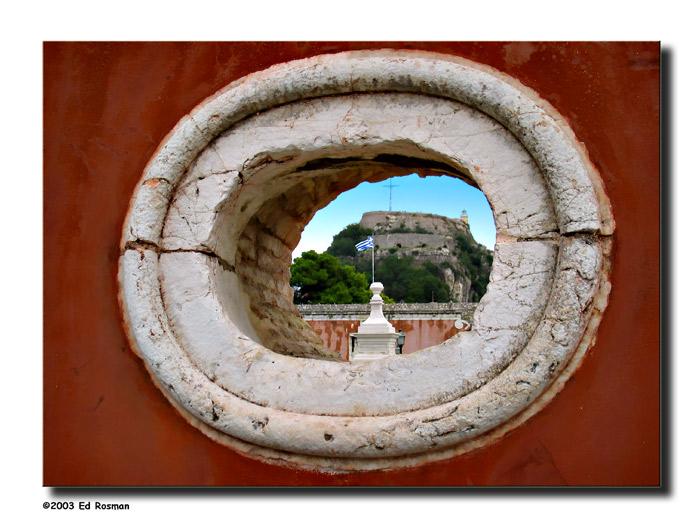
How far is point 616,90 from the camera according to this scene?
2.62 metres

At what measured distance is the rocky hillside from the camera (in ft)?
128

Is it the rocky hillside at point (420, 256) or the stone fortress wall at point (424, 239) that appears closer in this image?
the rocky hillside at point (420, 256)

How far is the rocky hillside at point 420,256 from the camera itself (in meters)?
39.1

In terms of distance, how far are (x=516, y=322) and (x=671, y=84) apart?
3.82ft

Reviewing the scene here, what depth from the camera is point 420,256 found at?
42.8m

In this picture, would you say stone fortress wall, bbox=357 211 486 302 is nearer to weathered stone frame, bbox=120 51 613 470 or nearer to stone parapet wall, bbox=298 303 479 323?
stone parapet wall, bbox=298 303 479 323

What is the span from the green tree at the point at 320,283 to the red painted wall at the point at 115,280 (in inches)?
940

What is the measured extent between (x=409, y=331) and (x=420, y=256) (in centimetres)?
2800

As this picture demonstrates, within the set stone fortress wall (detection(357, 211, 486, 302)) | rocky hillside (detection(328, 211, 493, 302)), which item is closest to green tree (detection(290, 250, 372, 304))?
rocky hillside (detection(328, 211, 493, 302))

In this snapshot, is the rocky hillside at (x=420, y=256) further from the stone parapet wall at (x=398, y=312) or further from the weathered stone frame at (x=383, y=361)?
the weathered stone frame at (x=383, y=361)

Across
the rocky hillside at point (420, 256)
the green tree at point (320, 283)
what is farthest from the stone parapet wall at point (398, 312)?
the rocky hillside at point (420, 256)

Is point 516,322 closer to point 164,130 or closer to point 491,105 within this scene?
point 491,105

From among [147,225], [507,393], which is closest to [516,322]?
[507,393]

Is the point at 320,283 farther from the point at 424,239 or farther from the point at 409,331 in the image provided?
the point at 424,239
